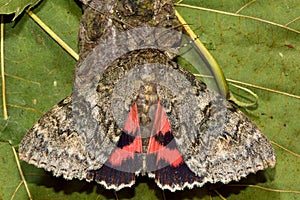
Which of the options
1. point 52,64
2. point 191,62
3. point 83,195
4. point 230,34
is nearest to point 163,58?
point 191,62

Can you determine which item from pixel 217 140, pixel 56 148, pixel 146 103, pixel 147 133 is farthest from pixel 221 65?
pixel 56 148

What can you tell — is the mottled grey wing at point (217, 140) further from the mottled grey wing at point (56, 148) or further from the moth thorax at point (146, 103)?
the mottled grey wing at point (56, 148)

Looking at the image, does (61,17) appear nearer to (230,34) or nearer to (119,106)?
(119,106)

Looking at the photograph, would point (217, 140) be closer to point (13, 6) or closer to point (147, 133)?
point (147, 133)

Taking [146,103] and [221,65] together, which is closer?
Answer: [146,103]

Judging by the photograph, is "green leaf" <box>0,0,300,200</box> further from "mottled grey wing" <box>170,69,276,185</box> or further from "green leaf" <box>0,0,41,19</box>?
"mottled grey wing" <box>170,69,276,185</box>
